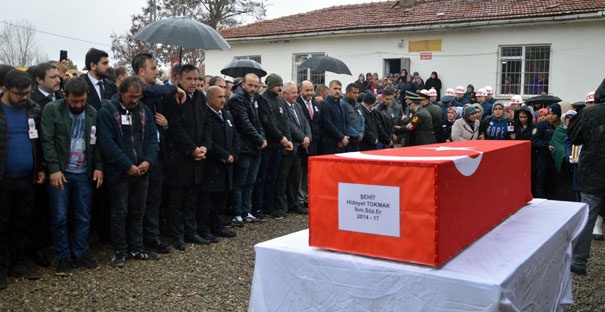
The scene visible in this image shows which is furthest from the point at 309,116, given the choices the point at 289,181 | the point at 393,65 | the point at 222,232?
the point at 393,65

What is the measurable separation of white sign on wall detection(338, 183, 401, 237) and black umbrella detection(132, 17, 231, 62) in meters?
4.40

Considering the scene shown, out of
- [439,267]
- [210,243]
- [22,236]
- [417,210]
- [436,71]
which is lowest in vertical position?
[210,243]

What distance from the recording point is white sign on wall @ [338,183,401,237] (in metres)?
2.43

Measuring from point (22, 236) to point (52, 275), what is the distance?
455mm

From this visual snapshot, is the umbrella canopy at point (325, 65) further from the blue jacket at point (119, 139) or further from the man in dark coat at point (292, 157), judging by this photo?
the blue jacket at point (119, 139)

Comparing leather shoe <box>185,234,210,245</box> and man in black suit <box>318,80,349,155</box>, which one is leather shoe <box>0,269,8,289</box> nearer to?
leather shoe <box>185,234,210,245</box>

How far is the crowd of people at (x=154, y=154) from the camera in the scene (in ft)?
16.4

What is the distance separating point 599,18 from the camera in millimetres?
15969

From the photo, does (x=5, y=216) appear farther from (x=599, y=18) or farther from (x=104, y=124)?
(x=599, y=18)

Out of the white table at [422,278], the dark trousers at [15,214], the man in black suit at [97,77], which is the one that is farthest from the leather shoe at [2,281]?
the white table at [422,278]

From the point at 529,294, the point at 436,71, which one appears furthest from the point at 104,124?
the point at 436,71

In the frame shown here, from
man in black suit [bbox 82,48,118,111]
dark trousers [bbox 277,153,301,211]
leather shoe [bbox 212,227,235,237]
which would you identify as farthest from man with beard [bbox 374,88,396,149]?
man in black suit [bbox 82,48,118,111]

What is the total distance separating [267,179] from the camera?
8148mm

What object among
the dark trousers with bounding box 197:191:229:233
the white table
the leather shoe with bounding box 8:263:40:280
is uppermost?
the white table
